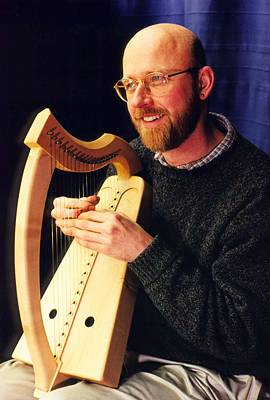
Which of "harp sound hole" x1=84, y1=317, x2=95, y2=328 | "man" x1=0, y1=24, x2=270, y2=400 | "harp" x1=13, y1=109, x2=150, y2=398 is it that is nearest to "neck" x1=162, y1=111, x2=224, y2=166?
"man" x1=0, y1=24, x2=270, y2=400

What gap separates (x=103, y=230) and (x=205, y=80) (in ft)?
1.42

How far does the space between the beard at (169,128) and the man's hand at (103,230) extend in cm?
21

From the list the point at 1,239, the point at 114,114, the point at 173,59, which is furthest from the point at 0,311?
the point at 173,59

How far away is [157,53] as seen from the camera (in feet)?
3.97

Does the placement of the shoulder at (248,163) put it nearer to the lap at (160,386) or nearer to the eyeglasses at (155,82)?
the eyeglasses at (155,82)

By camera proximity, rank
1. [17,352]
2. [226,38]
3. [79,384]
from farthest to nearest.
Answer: [226,38] < [17,352] < [79,384]

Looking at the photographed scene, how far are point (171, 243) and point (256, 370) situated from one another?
1.15ft

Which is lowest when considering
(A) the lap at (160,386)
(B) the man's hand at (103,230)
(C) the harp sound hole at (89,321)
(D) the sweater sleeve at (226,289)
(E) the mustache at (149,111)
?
(A) the lap at (160,386)

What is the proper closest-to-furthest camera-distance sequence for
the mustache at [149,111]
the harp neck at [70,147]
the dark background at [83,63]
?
the harp neck at [70,147], the mustache at [149,111], the dark background at [83,63]

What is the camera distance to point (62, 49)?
164 cm

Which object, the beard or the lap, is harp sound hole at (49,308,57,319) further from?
the beard

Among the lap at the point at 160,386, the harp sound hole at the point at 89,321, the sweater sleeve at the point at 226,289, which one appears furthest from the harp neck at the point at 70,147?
the lap at the point at 160,386

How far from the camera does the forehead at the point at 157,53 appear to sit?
3.98ft

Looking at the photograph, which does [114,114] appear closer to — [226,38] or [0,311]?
[226,38]
